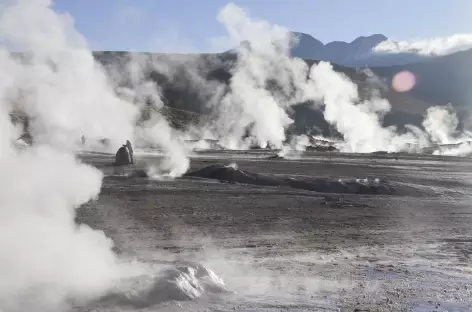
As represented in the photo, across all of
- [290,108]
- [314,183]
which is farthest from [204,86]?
[314,183]

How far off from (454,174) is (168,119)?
5620cm

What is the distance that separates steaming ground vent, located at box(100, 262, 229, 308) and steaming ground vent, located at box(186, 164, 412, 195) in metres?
14.6

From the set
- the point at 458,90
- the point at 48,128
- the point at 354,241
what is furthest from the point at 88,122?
the point at 458,90

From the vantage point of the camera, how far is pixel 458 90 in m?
167

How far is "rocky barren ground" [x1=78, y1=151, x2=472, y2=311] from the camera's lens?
796cm

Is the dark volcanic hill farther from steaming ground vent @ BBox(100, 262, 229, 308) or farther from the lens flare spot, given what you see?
steaming ground vent @ BBox(100, 262, 229, 308)

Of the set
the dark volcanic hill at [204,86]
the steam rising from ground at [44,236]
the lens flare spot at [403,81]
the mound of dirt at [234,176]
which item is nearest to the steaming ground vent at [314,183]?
the mound of dirt at [234,176]

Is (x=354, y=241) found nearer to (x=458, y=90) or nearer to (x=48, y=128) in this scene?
(x=48, y=128)

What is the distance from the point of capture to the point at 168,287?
7379 millimetres

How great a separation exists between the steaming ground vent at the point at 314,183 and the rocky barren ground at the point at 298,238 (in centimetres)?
7

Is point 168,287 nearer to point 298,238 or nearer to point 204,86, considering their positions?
point 298,238

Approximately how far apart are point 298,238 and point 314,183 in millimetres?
10279

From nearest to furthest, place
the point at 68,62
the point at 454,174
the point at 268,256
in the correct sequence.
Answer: the point at 268,256 → the point at 68,62 → the point at 454,174

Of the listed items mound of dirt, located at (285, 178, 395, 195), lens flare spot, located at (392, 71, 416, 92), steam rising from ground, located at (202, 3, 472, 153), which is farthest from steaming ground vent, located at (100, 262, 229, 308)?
lens flare spot, located at (392, 71, 416, 92)
